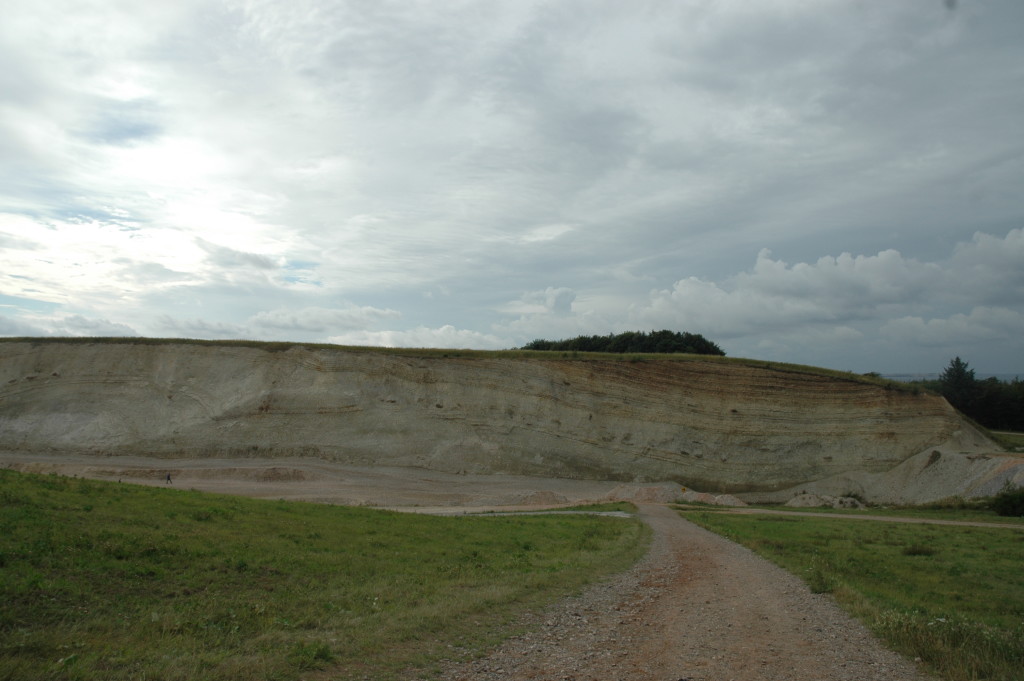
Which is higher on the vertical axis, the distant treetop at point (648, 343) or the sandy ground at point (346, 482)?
the distant treetop at point (648, 343)

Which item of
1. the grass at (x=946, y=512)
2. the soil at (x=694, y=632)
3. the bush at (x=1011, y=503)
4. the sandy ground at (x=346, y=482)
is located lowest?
the sandy ground at (x=346, y=482)

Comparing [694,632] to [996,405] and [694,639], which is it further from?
[996,405]

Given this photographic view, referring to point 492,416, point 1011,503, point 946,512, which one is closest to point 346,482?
point 492,416

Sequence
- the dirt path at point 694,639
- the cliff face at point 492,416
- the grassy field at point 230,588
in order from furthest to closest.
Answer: the cliff face at point 492,416 < the dirt path at point 694,639 < the grassy field at point 230,588

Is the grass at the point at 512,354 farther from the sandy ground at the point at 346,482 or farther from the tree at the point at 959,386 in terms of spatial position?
the tree at the point at 959,386

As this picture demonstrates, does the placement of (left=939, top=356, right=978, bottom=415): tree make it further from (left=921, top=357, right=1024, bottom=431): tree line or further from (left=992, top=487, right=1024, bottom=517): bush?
(left=992, top=487, right=1024, bottom=517): bush

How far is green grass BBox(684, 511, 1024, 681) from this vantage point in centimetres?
763

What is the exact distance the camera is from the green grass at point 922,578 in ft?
25.0

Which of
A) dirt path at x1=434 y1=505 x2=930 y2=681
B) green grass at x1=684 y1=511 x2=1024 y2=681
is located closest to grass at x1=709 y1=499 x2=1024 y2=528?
green grass at x1=684 y1=511 x2=1024 y2=681

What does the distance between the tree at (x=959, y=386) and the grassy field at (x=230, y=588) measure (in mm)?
85110

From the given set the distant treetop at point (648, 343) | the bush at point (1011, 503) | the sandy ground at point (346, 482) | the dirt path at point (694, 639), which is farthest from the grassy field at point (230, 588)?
the distant treetop at point (648, 343)

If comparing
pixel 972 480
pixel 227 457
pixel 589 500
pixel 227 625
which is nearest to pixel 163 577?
pixel 227 625

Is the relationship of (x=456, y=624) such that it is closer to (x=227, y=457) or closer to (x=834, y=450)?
(x=227, y=457)

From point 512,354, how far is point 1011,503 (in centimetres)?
2906
